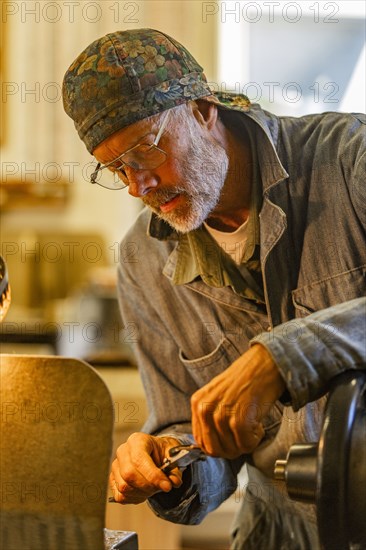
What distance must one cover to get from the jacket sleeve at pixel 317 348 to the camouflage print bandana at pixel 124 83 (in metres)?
0.46

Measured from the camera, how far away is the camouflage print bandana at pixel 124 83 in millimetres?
1217

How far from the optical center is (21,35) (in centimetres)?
515

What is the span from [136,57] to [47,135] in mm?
4055

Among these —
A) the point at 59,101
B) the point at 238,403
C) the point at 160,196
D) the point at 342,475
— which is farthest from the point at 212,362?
the point at 59,101

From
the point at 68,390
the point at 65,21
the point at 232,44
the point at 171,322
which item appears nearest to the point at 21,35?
the point at 65,21

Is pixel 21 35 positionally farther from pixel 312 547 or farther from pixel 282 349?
pixel 282 349

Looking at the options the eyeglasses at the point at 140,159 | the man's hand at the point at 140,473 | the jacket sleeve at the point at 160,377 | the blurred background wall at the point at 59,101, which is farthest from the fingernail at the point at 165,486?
the blurred background wall at the point at 59,101

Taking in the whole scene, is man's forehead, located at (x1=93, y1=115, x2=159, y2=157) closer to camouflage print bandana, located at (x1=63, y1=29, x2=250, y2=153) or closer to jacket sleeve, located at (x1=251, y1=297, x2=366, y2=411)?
camouflage print bandana, located at (x1=63, y1=29, x2=250, y2=153)

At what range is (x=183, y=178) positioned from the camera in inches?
52.6

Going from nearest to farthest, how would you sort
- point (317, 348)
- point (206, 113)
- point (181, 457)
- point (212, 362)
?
point (317, 348), point (181, 457), point (206, 113), point (212, 362)

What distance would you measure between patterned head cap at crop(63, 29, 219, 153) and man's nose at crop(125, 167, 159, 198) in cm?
7

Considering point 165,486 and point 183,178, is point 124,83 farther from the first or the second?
point 165,486

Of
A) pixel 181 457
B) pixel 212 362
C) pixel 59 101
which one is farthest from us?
pixel 59 101

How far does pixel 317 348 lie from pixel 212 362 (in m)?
0.61
